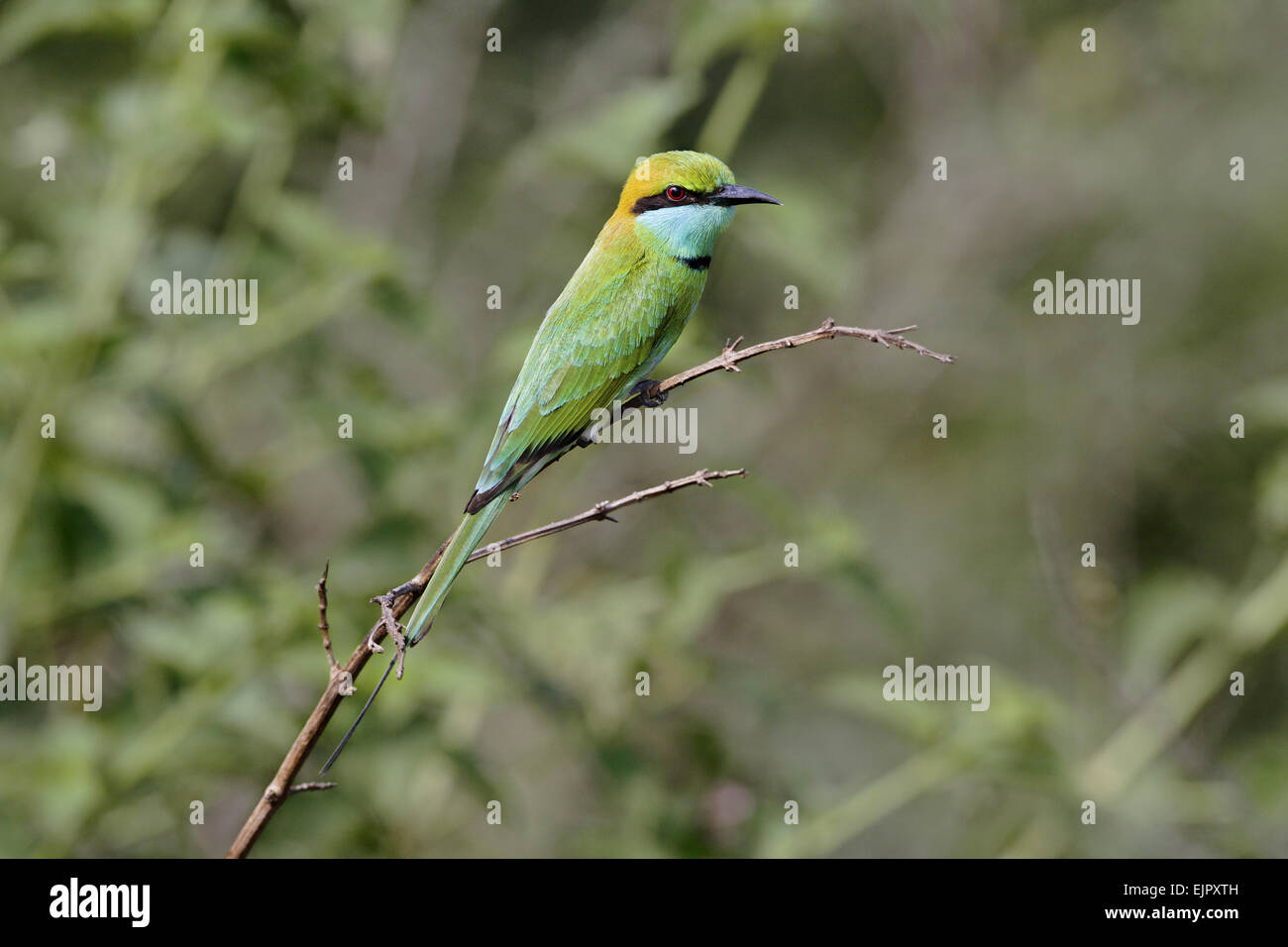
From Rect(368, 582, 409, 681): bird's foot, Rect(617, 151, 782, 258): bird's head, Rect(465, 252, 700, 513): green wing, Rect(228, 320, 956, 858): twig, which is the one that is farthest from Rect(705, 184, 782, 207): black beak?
Rect(368, 582, 409, 681): bird's foot

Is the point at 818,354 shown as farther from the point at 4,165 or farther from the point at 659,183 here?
the point at 659,183

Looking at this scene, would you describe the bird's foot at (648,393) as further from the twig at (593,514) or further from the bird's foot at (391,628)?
the bird's foot at (391,628)

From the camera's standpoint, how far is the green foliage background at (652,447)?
3449 millimetres

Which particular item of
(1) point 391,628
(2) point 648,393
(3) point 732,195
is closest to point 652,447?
(2) point 648,393

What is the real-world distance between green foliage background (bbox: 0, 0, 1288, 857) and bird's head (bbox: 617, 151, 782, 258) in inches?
28.7

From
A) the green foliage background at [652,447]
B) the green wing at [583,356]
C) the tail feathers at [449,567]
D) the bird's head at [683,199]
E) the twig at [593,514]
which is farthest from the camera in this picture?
the green foliage background at [652,447]

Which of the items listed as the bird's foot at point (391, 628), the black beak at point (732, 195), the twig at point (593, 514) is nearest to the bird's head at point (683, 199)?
the black beak at point (732, 195)

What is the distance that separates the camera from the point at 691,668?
3.92 meters

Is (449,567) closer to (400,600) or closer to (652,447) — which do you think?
(400,600)

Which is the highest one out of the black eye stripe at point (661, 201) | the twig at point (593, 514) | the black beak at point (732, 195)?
the black eye stripe at point (661, 201)

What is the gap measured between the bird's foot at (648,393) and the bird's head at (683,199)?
28 centimetres

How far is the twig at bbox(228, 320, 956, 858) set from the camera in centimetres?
160

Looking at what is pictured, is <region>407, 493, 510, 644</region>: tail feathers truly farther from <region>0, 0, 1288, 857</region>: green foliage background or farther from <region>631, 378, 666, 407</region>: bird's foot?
<region>0, 0, 1288, 857</region>: green foliage background

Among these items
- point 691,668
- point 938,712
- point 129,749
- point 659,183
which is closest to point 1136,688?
point 938,712
